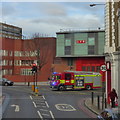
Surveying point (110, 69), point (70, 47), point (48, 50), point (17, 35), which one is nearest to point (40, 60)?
point (48, 50)

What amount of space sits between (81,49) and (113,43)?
128 feet

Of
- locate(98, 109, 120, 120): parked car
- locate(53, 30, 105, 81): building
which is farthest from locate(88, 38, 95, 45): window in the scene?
locate(98, 109, 120, 120): parked car

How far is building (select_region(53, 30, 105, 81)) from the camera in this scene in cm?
5756

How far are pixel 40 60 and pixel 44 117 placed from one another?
49002 millimetres

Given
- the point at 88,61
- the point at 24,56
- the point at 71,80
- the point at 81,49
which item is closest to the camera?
the point at 71,80

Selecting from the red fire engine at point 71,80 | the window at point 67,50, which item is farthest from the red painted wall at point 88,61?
the red fire engine at point 71,80

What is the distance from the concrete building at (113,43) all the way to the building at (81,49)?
3652 cm

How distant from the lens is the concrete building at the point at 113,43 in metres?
18.1

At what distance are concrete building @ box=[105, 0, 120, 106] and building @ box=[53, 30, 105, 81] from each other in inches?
1438

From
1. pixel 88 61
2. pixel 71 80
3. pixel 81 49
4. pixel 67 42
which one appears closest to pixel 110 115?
pixel 71 80

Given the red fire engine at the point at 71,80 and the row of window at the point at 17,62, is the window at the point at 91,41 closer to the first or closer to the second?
the row of window at the point at 17,62

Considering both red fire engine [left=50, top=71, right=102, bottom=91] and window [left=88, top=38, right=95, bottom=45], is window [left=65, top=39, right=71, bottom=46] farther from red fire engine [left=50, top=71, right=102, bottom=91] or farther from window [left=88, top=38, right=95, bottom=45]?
red fire engine [left=50, top=71, right=102, bottom=91]

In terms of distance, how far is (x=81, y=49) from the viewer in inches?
2293

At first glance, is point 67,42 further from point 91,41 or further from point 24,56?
point 24,56
